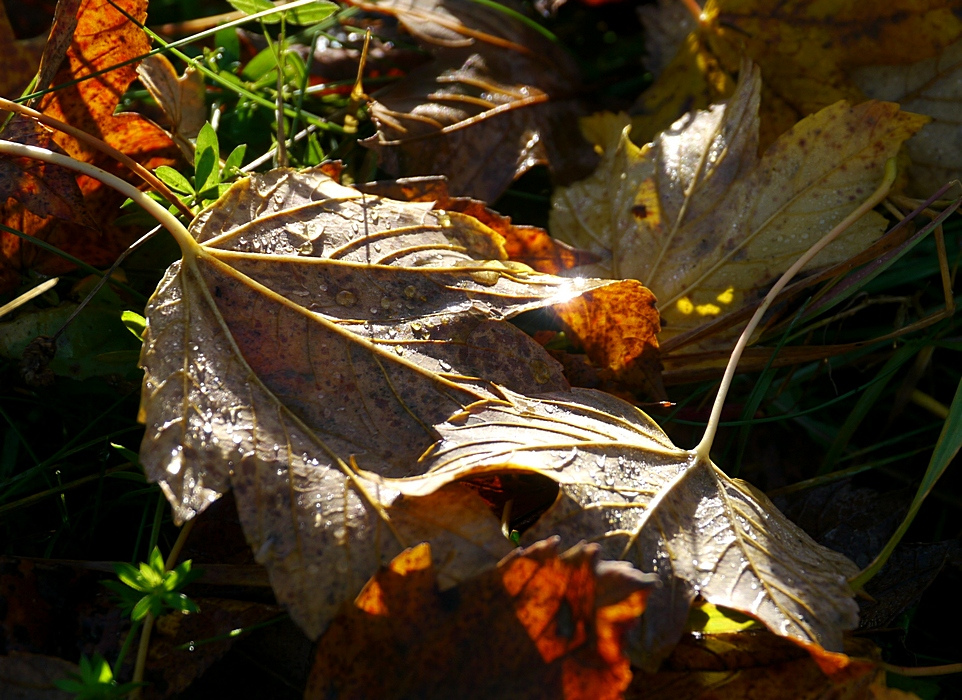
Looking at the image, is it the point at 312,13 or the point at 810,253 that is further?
the point at 312,13

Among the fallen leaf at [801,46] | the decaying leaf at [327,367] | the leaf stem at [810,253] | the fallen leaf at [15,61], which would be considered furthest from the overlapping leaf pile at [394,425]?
the fallen leaf at [801,46]

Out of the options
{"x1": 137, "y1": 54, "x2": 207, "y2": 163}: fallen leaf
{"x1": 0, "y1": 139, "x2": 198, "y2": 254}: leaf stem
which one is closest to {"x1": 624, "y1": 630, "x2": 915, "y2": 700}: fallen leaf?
{"x1": 0, "y1": 139, "x2": 198, "y2": 254}: leaf stem

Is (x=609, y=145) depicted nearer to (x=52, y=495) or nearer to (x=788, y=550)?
(x=788, y=550)

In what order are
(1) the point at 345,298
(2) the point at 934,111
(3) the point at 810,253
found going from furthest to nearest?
(2) the point at 934,111 → (3) the point at 810,253 → (1) the point at 345,298

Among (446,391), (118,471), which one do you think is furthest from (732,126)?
(118,471)

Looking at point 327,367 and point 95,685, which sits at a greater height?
point 327,367

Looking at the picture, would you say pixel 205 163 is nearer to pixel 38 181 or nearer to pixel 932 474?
pixel 38 181

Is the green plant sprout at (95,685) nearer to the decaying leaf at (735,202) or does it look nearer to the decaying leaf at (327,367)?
the decaying leaf at (327,367)

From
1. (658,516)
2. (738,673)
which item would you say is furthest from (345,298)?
(738,673)
